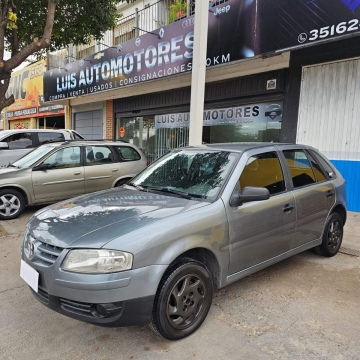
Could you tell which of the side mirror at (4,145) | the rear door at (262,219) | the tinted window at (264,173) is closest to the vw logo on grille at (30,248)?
the rear door at (262,219)

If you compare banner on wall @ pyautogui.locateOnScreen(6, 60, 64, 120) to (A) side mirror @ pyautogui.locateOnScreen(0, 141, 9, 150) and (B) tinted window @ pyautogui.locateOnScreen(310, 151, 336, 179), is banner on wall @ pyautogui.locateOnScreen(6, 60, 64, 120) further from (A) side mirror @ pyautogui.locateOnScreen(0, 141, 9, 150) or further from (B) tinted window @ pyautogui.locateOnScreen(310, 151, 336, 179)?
(B) tinted window @ pyautogui.locateOnScreen(310, 151, 336, 179)

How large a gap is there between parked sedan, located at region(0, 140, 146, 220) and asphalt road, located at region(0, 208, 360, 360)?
296 cm

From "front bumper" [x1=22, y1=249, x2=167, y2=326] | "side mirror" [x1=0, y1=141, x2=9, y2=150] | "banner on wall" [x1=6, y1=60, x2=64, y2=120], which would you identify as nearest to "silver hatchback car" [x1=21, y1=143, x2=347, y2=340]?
"front bumper" [x1=22, y1=249, x2=167, y2=326]

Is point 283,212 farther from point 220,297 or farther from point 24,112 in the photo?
point 24,112

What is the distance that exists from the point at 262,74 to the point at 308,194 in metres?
5.16

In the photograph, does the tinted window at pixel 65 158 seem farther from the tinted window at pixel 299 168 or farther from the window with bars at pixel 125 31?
the window with bars at pixel 125 31

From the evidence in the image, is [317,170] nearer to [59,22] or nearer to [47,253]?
[47,253]

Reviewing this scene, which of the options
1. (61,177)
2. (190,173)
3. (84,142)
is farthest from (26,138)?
(190,173)

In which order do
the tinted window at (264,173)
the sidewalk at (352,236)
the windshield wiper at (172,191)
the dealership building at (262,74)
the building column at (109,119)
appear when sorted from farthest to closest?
the building column at (109,119), the dealership building at (262,74), the sidewalk at (352,236), the tinted window at (264,173), the windshield wiper at (172,191)

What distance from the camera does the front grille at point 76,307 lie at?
2.44m

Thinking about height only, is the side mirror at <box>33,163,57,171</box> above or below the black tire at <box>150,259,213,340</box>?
above

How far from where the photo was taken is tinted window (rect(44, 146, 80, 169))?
6998mm

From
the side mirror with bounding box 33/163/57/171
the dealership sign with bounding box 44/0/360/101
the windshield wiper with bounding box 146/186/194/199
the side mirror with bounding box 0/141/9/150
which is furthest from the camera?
the side mirror with bounding box 0/141/9/150

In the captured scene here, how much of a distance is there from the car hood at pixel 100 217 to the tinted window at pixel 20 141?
23.8ft
